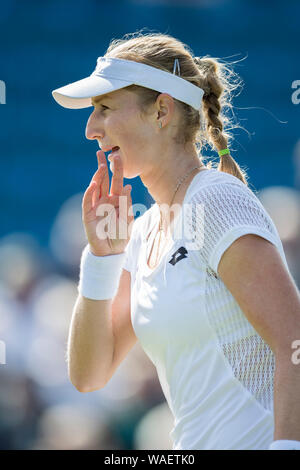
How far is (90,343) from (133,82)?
0.72m

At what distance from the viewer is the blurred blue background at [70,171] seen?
3.57 meters

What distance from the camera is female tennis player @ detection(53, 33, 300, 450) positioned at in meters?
1.40

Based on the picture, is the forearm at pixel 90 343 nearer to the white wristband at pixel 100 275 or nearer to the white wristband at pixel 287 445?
the white wristband at pixel 100 275

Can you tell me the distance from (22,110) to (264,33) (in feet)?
5.14

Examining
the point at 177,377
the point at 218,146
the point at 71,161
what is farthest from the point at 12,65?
the point at 177,377

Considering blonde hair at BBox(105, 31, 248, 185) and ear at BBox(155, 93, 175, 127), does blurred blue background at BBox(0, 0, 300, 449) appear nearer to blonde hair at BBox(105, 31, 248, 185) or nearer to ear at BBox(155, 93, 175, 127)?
blonde hair at BBox(105, 31, 248, 185)

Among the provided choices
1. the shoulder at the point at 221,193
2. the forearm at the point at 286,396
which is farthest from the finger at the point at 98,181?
the forearm at the point at 286,396

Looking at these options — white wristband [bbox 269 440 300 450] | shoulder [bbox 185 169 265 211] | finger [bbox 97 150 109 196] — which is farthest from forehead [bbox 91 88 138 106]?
white wristband [bbox 269 440 300 450]

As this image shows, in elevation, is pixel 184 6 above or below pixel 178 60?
above

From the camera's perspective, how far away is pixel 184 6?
4215mm

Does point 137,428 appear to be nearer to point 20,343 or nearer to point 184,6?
point 20,343

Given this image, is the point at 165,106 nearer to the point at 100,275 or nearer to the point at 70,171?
the point at 100,275

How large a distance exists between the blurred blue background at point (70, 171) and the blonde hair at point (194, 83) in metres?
1.72

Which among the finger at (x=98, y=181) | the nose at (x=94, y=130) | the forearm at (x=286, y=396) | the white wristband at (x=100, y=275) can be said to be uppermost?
the nose at (x=94, y=130)
